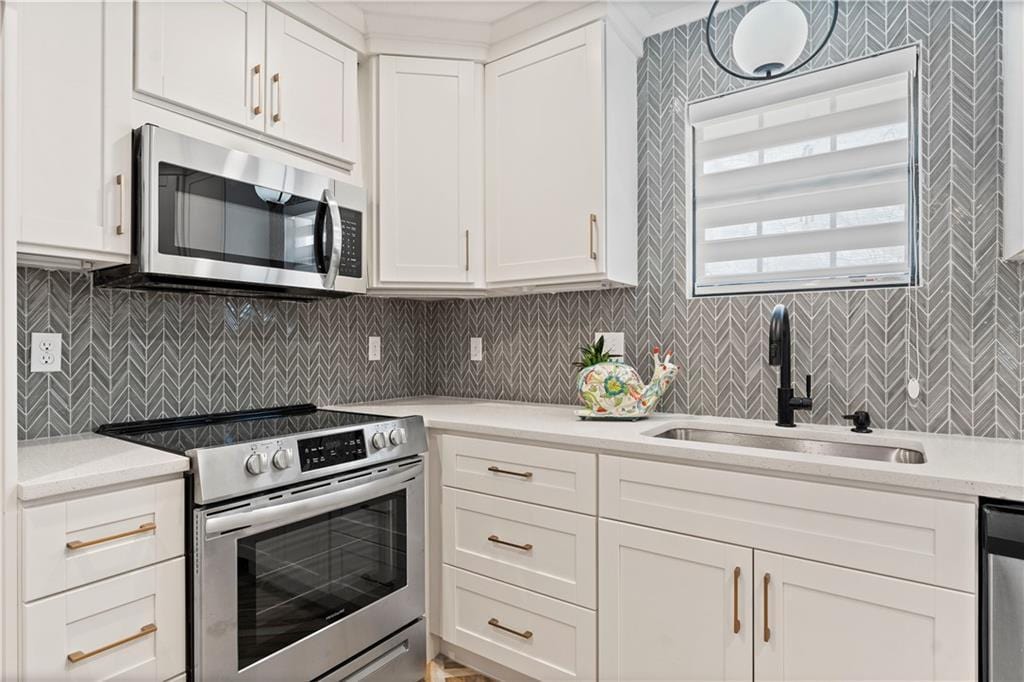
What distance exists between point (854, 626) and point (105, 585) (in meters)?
1.73

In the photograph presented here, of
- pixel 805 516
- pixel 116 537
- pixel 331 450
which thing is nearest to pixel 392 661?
pixel 331 450

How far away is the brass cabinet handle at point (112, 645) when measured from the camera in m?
1.25

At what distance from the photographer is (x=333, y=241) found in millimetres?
2035

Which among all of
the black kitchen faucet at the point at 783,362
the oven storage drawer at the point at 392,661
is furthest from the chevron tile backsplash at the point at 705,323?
the oven storage drawer at the point at 392,661

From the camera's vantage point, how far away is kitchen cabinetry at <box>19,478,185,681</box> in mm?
1204

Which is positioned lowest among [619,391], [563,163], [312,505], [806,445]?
[312,505]

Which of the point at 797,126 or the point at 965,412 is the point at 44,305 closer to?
the point at 797,126

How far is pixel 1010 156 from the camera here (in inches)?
63.0

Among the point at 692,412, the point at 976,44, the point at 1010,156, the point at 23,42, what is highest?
the point at 976,44

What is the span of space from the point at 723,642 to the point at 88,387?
6.60 feet

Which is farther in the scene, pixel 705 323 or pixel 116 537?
pixel 705 323

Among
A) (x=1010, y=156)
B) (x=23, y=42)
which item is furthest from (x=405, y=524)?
(x=1010, y=156)

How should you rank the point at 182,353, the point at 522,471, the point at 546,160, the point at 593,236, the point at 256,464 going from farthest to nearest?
the point at 546,160 → the point at 593,236 → the point at 182,353 → the point at 522,471 → the point at 256,464

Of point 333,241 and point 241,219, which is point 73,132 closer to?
point 241,219
